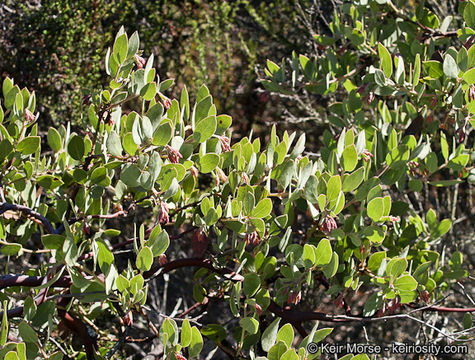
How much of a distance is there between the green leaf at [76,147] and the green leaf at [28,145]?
0.08m

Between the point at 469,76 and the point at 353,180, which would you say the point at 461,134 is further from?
the point at 353,180

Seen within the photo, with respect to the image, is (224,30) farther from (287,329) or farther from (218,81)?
(287,329)

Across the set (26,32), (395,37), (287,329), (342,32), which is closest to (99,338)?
(287,329)

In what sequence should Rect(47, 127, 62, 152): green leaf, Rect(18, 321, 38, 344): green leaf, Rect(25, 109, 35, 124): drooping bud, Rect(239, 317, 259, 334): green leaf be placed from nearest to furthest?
Rect(18, 321, 38, 344): green leaf, Rect(239, 317, 259, 334): green leaf, Rect(25, 109, 35, 124): drooping bud, Rect(47, 127, 62, 152): green leaf

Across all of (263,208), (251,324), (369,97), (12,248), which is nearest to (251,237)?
(263,208)

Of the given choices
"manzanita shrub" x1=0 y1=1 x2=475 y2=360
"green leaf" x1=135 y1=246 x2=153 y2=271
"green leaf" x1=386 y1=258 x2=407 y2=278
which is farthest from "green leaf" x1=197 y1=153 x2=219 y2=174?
"green leaf" x1=386 y1=258 x2=407 y2=278

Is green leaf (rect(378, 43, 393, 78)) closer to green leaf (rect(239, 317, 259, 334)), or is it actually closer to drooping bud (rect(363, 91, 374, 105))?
drooping bud (rect(363, 91, 374, 105))

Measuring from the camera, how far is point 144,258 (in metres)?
1.02

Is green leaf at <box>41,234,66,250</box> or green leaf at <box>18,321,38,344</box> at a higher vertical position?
green leaf at <box>41,234,66,250</box>

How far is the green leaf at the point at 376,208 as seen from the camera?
1.20m

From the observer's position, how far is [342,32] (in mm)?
1686

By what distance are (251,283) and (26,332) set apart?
485mm

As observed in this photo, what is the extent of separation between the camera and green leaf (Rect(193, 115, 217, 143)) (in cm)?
112

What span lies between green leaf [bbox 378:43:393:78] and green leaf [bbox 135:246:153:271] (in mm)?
811
